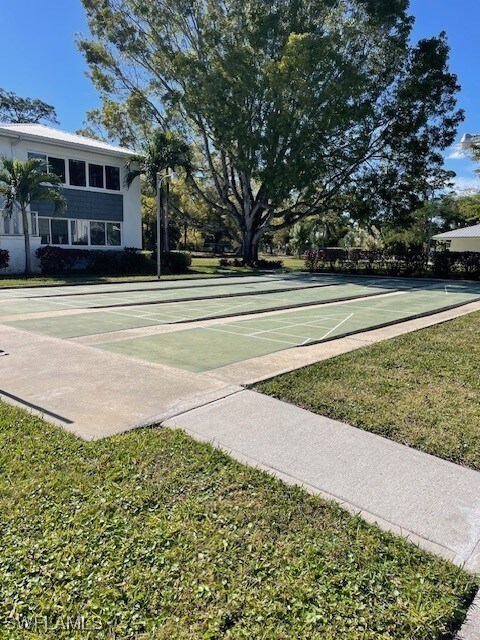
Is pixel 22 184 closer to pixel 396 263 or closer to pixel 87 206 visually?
pixel 87 206

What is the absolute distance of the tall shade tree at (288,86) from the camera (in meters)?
26.3

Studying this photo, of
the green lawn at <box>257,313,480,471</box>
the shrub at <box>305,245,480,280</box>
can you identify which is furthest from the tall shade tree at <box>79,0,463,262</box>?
the green lawn at <box>257,313,480,471</box>

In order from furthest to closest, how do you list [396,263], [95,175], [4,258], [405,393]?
1. [396,263]
2. [95,175]
3. [4,258]
4. [405,393]

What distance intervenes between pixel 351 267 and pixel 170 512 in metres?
31.1

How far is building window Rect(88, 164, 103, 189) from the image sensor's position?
25906 millimetres

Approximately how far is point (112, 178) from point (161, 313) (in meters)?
18.1

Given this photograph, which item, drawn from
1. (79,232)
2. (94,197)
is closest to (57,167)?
(94,197)

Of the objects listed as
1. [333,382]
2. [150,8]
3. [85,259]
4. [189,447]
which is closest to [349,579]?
[189,447]

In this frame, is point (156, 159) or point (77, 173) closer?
point (77, 173)

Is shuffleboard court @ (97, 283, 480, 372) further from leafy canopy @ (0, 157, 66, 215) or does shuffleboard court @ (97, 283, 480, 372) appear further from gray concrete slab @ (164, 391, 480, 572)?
leafy canopy @ (0, 157, 66, 215)

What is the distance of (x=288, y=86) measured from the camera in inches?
997

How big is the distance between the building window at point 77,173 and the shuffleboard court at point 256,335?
57.7 feet

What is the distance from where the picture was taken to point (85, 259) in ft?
80.4

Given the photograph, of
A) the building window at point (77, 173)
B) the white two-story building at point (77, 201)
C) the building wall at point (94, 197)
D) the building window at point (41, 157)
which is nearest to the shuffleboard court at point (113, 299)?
the white two-story building at point (77, 201)
